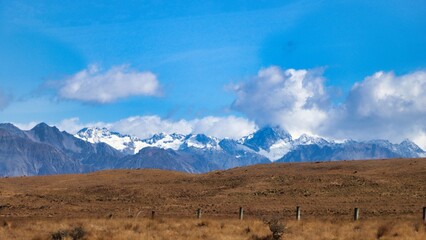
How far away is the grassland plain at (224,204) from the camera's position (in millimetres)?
26672

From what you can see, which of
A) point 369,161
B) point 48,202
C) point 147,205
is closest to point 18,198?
point 48,202

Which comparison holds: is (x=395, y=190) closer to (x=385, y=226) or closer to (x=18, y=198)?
(x=385, y=226)

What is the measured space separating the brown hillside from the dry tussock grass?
43.7 feet

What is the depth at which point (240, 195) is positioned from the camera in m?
65.4

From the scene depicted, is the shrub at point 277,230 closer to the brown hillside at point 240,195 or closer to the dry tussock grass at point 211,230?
the dry tussock grass at point 211,230

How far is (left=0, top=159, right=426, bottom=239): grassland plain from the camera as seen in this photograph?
26.7m

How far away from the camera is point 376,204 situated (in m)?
51.2

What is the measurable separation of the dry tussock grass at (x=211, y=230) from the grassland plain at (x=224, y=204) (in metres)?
0.05

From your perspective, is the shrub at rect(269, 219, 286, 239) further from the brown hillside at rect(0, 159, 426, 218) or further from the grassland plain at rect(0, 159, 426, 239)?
the brown hillside at rect(0, 159, 426, 218)

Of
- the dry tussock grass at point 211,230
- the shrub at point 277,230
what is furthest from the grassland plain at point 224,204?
the shrub at point 277,230

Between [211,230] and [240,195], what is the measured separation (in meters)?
38.5

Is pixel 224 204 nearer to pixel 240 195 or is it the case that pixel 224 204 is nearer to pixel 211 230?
pixel 240 195

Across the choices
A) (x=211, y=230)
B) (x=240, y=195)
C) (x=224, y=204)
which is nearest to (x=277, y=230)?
(x=211, y=230)

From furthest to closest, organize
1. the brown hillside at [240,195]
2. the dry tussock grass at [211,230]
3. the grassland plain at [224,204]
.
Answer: the brown hillside at [240,195] → the grassland plain at [224,204] → the dry tussock grass at [211,230]
